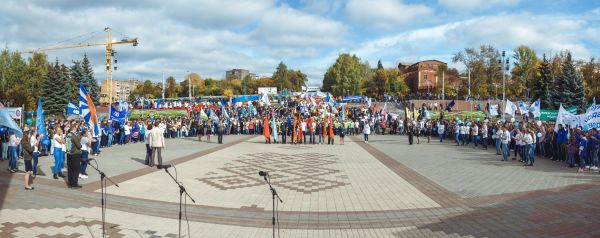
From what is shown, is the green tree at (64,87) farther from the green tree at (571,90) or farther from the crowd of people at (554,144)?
the green tree at (571,90)

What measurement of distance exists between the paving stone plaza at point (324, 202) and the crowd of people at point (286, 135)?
35.6 inches

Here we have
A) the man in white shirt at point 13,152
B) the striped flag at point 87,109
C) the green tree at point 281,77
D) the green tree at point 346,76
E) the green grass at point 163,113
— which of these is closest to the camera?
the man in white shirt at point 13,152

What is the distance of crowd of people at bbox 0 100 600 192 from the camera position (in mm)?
13727

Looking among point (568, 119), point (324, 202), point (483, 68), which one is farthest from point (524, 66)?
point (324, 202)

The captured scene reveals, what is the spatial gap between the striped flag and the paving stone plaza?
131 inches

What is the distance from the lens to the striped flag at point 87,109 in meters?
19.1

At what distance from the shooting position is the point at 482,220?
8.63 metres

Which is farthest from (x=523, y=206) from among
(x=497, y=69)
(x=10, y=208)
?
(x=497, y=69)

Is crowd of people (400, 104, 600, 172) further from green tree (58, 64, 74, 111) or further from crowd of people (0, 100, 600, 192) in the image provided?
green tree (58, 64, 74, 111)

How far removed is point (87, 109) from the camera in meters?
19.5

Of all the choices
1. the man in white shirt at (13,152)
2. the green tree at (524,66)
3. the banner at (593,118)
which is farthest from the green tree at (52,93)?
the green tree at (524,66)

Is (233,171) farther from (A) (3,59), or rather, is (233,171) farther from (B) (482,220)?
(A) (3,59)

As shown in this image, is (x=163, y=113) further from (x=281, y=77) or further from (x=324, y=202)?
(x=281, y=77)

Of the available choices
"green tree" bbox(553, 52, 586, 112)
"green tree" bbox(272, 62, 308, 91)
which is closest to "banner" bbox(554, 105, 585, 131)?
"green tree" bbox(553, 52, 586, 112)
